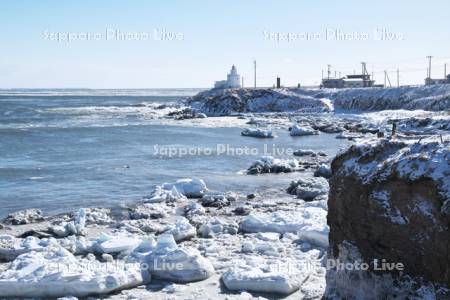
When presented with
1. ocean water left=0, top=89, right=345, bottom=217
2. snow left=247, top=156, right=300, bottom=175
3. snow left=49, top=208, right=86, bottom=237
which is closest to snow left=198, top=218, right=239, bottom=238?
snow left=49, top=208, right=86, bottom=237

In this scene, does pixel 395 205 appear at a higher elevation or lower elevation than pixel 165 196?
higher

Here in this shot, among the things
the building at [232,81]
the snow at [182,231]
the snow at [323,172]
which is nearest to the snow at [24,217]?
the snow at [182,231]

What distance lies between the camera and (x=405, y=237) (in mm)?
7059

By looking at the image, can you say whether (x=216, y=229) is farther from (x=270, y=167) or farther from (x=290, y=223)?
(x=270, y=167)

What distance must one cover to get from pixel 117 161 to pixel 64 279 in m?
19.7

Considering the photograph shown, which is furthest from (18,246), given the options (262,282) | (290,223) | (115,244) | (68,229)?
(290,223)

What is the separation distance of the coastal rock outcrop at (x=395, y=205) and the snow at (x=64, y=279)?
3.56 meters

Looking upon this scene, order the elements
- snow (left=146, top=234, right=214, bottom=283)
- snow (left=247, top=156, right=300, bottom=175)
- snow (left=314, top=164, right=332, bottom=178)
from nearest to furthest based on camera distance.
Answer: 1. snow (left=146, top=234, right=214, bottom=283)
2. snow (left=314, top=164, right=332, bottom=178)
3. snow (left=247, top=156, right=300, bottom=175)

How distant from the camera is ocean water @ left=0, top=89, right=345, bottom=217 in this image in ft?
64.5

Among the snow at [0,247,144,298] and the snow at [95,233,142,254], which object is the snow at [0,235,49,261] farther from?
the snow at [0,247,144,298]

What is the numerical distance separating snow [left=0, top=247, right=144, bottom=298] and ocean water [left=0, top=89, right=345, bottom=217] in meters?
7.39

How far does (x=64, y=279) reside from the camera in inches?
368

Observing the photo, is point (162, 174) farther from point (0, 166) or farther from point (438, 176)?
point (438, 176)

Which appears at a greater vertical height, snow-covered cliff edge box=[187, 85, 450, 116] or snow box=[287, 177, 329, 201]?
snow-covered cliff edge box=[187, 85, 450, 116]
